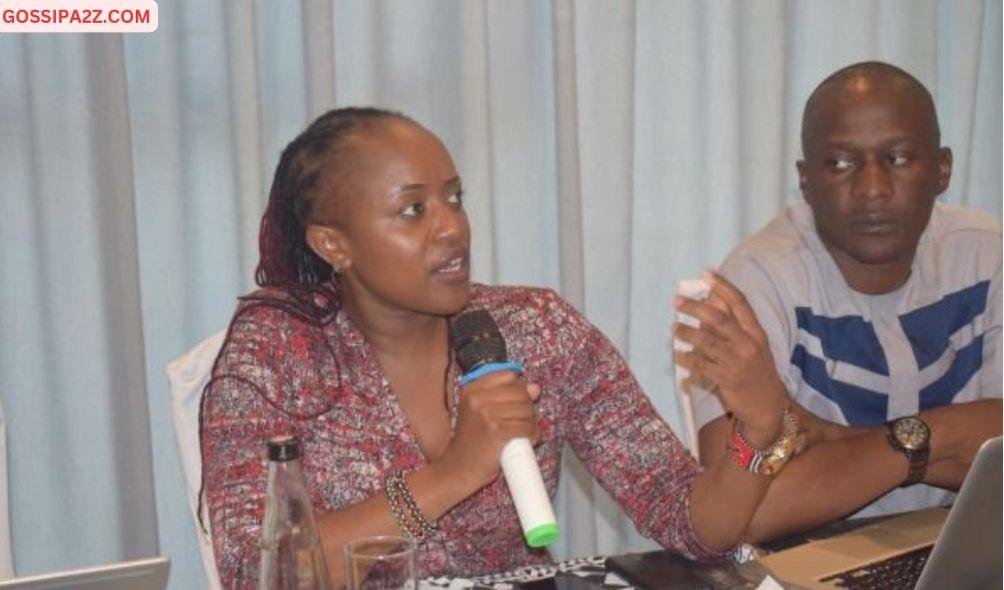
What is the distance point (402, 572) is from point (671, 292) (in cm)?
228

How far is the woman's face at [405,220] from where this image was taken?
2158 mm

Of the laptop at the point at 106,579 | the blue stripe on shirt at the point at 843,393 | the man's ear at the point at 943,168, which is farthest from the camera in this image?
the man's ear at the point at 943,168

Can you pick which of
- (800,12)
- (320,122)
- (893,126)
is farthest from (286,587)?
(800,12)

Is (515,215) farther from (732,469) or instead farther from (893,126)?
(732,469)

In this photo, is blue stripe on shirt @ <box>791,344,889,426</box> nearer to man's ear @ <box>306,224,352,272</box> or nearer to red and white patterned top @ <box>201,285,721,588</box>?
red and white patterned top @ <box>201,285,721,588</box>

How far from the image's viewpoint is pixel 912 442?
2.35 meters

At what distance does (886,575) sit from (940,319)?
992 millimetres

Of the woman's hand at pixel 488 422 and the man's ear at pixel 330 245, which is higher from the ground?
the man's ear at pixel 330 245

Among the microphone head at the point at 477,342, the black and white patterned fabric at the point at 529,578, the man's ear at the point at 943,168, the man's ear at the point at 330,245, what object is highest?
the man's ear at the point at 943,168

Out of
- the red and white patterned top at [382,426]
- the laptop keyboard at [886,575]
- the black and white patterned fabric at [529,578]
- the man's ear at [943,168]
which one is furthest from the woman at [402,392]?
the man's ear at [943,168]

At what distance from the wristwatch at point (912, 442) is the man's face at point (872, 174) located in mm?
399

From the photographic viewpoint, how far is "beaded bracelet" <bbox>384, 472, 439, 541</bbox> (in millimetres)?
2016

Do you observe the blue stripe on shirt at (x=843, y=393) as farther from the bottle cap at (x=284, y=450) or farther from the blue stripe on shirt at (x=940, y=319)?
the bottle cap at (x=284, y=450)

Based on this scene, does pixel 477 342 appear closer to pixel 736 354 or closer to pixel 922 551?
pixel 736 354
